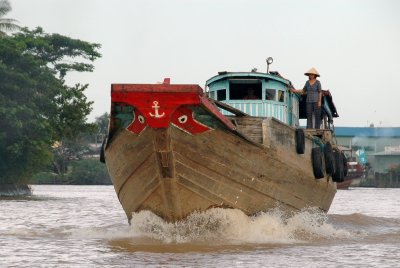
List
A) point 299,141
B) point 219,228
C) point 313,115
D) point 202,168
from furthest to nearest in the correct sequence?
point 313,115 < point 299,141 < point 219,228 < point 202,168

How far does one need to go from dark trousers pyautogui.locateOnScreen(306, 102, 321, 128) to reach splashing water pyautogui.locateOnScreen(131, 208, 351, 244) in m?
3.80

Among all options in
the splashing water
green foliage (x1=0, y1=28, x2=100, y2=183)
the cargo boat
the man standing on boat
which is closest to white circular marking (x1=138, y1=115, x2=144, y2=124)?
the cargo boat

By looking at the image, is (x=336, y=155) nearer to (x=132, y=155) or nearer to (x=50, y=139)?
(x=132, y=155)

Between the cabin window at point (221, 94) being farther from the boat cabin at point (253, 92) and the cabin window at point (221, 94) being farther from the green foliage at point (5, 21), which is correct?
the green foliage at point (5, 21)

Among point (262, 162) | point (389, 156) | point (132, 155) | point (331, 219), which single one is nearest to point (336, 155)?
point (331, 219)

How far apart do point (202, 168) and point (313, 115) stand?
5181 mm

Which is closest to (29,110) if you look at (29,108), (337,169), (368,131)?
(29,108)

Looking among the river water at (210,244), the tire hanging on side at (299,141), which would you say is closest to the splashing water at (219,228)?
the river water at (210,244)

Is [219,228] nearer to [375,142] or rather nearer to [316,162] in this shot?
[316,162]

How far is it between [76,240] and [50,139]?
2899 cm

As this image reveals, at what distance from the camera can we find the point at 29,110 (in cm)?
3969

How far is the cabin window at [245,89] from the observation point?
15914mm

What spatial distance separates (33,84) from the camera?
4072cm

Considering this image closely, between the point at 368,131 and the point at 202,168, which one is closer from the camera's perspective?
the point at 202,168
